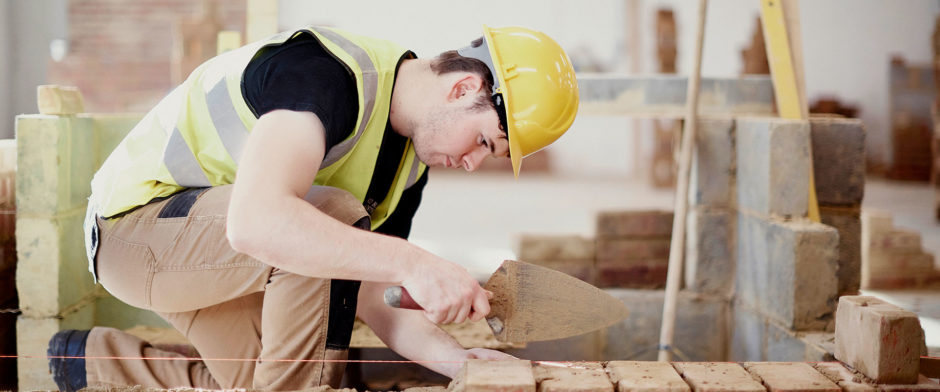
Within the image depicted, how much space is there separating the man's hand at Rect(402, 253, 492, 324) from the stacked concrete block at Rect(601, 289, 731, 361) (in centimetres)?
233

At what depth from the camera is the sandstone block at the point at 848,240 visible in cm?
368

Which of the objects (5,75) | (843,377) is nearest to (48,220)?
(843,377)

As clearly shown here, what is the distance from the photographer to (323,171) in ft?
7.65

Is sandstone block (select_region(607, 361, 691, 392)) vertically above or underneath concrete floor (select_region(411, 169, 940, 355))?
above

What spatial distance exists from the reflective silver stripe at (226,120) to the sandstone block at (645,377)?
118 centimetres

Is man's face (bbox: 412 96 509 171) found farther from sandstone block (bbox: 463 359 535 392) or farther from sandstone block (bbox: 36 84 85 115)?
sandstone block (bbox: 36 84 85 115)

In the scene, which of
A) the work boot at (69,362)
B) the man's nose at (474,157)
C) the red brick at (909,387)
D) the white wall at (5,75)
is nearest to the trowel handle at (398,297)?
the man's nose at (474,157)

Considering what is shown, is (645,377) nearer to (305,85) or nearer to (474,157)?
(474,157)

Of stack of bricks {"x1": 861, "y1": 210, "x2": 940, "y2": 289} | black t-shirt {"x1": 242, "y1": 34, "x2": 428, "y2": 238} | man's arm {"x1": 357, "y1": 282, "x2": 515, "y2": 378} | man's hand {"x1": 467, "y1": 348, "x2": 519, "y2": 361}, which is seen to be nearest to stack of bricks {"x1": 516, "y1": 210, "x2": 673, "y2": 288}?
stack of bricks {"x1": 861, "y1": 210, "x2": 940, "y2": 289}

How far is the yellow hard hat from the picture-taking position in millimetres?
2244

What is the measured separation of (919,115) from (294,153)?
1127cm

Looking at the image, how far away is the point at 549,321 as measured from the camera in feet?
7.18

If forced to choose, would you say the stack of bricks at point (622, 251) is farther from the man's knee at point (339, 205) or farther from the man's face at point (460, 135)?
the man's knee at point (339, 205)

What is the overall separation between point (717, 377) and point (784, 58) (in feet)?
7.00
